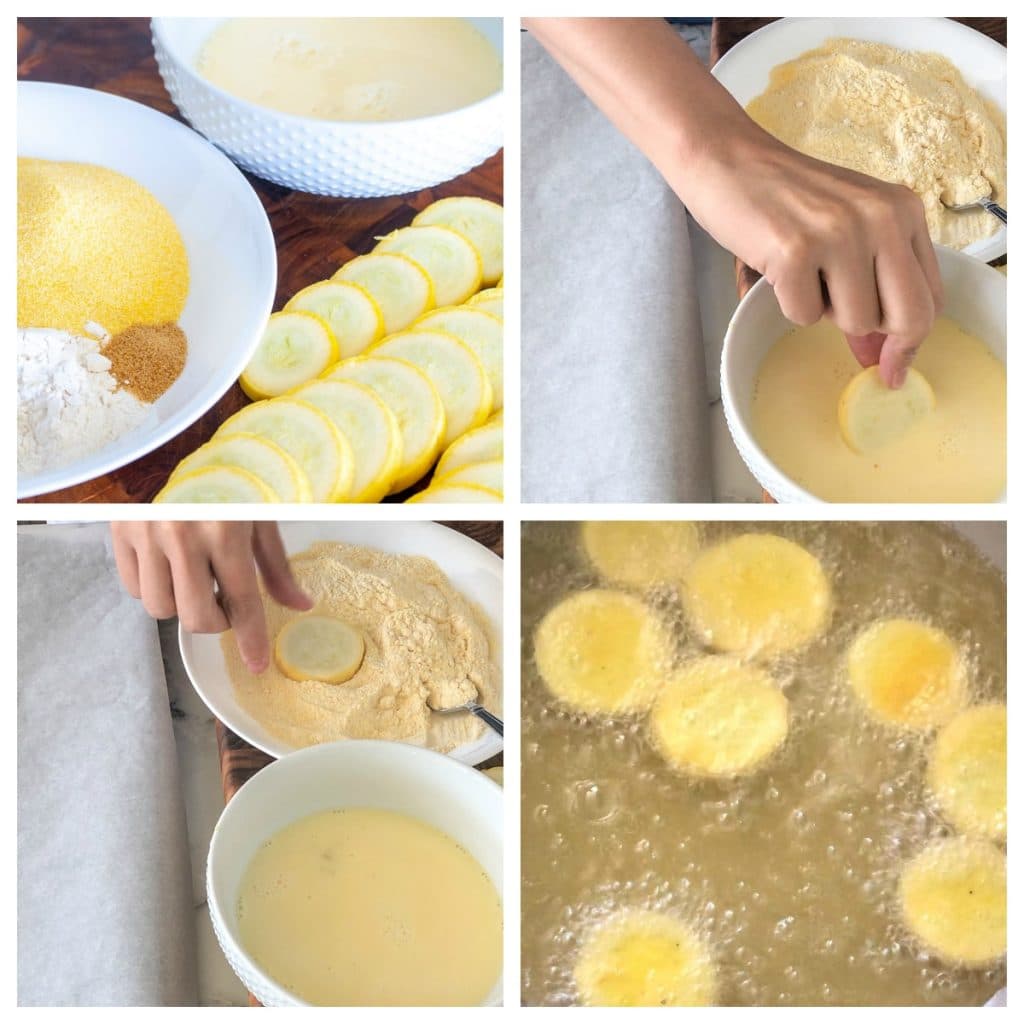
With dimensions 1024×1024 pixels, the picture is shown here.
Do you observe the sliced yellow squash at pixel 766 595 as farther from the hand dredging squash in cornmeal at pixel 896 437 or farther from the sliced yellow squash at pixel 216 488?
the sliced yellow squash at pixel 216 488

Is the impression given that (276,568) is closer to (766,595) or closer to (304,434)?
(304,434)

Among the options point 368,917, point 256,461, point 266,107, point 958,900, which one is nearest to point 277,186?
point 266,107

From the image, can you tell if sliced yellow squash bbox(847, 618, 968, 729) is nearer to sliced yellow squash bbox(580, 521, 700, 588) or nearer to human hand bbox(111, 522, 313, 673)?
sliced yellow squash bbox(580, 521, 700, 588)

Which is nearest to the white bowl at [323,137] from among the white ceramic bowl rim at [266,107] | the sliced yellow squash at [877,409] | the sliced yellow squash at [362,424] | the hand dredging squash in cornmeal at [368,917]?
the white ceramic bowl rim at [266,107]

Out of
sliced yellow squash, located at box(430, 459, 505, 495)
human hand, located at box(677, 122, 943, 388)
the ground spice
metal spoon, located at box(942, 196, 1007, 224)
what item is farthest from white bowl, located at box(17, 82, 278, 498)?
metal spoon, located at box(942, 196, 1007, 224)
